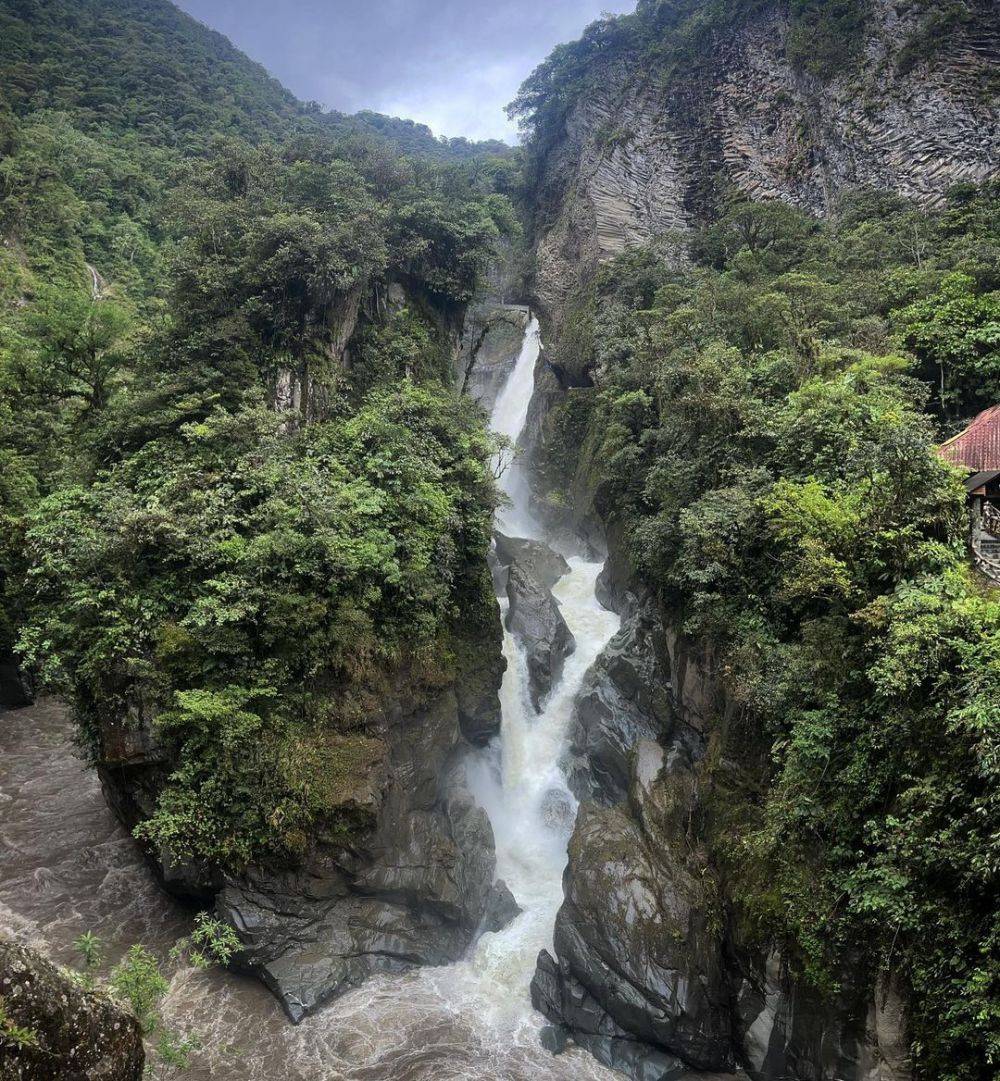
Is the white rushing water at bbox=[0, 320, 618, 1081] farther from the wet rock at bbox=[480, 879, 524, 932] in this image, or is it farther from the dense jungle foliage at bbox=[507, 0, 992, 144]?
the dense jungle foliage at bbox=[507, 0, 992, 144]

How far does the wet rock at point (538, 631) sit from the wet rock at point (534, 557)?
244 cm

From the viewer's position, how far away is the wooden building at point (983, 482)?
10.6m

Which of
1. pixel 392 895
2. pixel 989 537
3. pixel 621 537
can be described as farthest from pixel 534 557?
pixel 989 537

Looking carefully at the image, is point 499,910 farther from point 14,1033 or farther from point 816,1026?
point 14,1033

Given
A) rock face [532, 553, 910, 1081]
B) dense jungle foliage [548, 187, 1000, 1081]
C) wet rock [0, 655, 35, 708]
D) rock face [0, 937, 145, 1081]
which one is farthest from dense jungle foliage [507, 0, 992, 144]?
wet rock [0, 655, 35, 708]

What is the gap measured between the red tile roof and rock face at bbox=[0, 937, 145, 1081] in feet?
45.8

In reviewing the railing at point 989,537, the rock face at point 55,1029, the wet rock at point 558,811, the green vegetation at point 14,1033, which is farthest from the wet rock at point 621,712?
the green vegetation at point 14,1033

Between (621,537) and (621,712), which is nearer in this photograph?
(621,712)

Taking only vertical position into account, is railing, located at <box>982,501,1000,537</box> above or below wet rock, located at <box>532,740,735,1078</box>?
above

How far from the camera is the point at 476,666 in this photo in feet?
60.2

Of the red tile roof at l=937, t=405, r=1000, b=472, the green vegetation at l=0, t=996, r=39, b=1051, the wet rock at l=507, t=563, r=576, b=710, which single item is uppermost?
the red tile roof at l=937, t=405, r=1000, b=472

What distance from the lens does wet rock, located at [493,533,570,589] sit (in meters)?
25.4

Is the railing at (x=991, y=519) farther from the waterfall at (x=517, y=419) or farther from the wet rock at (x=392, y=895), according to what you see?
the waterfall at (x=517, y=419)

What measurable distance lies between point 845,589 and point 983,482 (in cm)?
326
